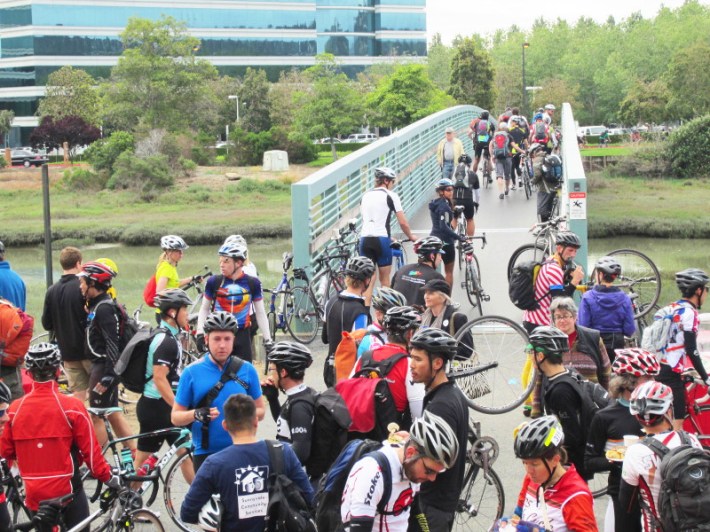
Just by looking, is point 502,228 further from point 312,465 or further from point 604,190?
point 604,190

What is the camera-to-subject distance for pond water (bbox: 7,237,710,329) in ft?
90.2

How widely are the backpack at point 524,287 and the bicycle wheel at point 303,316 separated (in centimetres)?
429

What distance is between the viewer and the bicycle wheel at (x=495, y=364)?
1015 centimetres

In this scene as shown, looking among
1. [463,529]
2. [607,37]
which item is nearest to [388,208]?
[463,529]

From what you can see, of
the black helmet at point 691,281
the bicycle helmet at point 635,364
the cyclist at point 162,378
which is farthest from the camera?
the black helmet at point 691,281

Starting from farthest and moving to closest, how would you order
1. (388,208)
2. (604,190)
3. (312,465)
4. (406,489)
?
(604,190), (388,208), (312,465), (406,489)

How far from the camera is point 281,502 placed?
545cm

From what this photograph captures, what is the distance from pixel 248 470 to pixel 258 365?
7.97 m

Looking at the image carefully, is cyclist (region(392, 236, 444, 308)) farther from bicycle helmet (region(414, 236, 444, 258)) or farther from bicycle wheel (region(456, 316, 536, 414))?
bicycle wheel (region(456, 316, 536, 414))

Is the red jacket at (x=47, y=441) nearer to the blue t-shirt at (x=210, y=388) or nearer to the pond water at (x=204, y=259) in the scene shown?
the blue t-shirt at (x=210, y=388)

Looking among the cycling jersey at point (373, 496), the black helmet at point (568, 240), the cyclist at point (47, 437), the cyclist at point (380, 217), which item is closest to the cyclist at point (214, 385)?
the cyclist at point (47, 437)

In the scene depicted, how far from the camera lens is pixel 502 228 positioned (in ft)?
65.5

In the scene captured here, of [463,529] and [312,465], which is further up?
[312,465]

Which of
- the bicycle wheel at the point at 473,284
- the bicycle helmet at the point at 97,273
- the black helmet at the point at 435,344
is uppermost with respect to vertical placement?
the bicycle helmet at the point at 97,273
